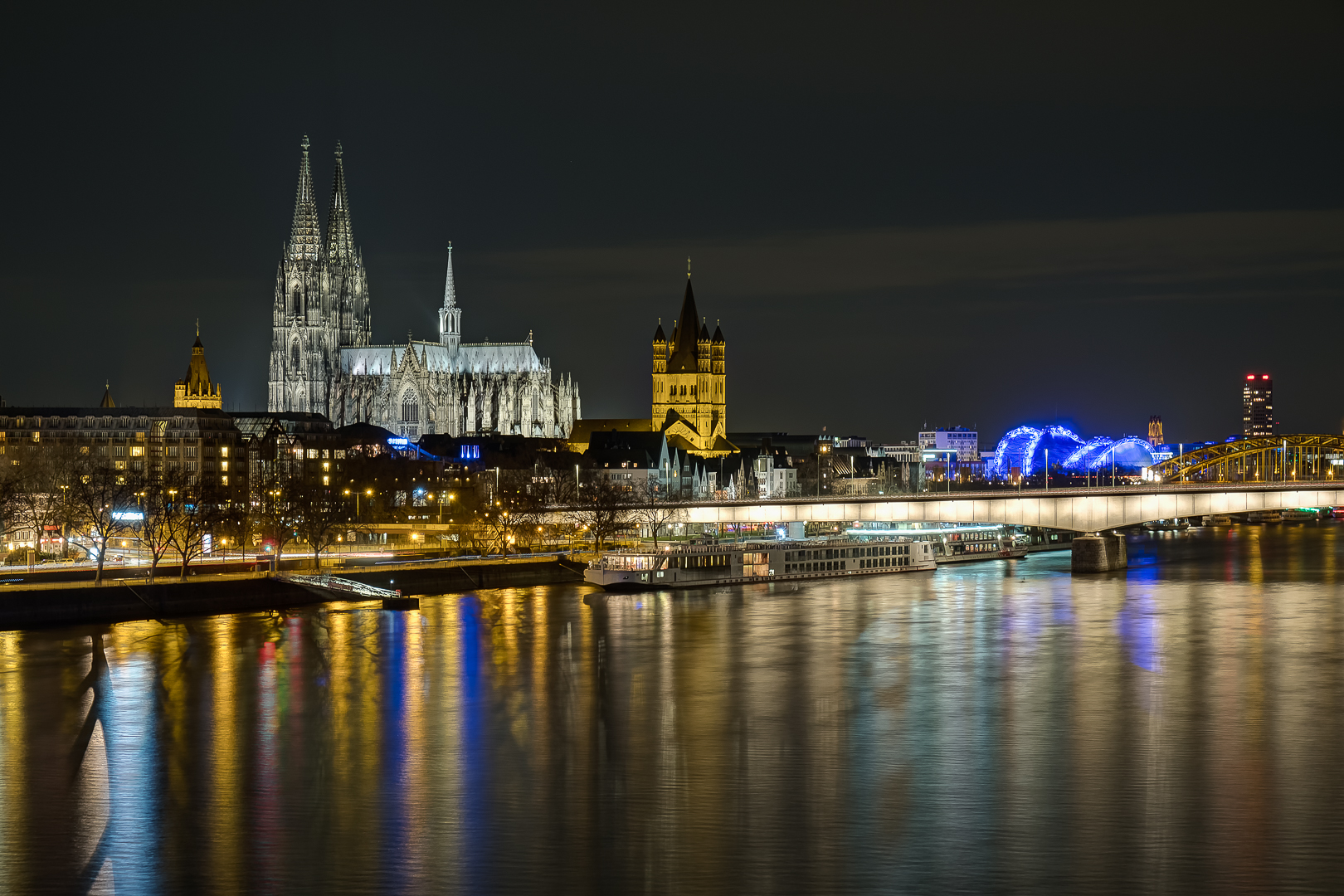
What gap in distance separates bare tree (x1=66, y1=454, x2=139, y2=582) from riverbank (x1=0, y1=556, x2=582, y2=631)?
12.8 ft

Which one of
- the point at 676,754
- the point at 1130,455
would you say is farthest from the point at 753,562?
the point at 1130,455

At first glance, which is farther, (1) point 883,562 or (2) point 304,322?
(2) point 304,322

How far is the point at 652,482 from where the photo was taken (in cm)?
11788

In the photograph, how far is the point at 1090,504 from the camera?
69250 mm

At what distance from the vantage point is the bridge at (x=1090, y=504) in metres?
68.4

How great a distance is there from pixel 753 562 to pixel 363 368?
83344mm

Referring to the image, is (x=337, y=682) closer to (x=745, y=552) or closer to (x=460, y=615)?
(x=460, y=615)

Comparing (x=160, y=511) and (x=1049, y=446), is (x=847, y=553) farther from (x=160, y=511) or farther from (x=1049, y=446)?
(x=1049, y=446)

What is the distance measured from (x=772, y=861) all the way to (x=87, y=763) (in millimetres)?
13547

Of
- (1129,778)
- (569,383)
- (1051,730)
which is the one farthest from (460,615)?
(569,383)

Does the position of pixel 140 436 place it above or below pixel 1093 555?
above

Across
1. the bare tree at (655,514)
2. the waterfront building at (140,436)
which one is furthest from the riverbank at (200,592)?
the waterfront building at (140,436)

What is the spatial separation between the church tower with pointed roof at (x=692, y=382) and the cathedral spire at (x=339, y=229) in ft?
98.4

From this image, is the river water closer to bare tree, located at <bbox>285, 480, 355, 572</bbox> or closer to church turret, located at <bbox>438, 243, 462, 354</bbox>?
bare tree, located at <bbox>285, 480, 355, 572</bbox>
